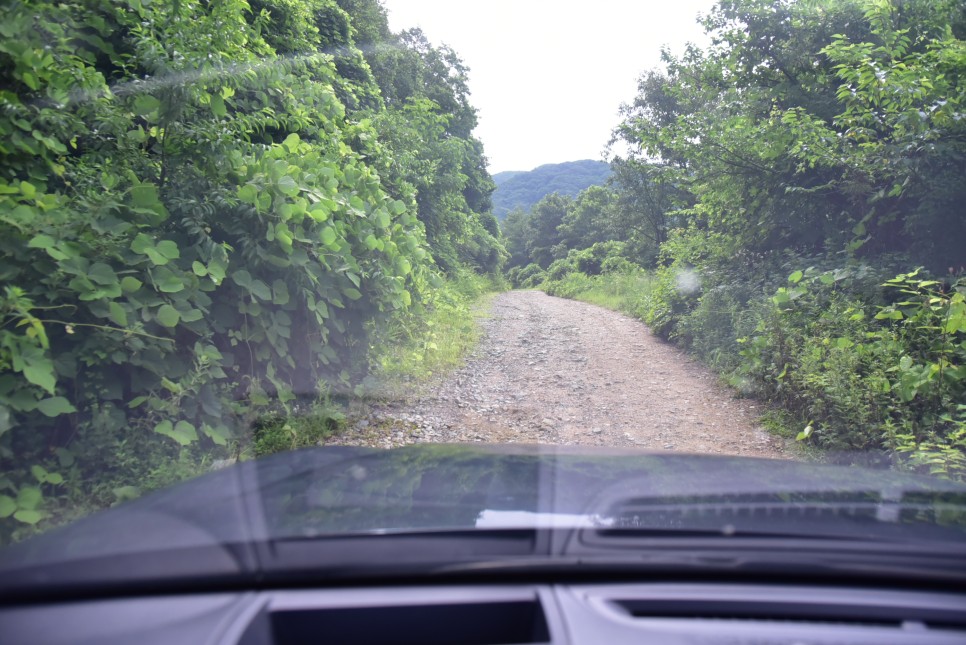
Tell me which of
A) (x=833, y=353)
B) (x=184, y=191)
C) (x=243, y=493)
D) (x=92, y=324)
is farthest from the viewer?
(x=833, y=353)

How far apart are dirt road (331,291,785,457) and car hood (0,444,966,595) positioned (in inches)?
120

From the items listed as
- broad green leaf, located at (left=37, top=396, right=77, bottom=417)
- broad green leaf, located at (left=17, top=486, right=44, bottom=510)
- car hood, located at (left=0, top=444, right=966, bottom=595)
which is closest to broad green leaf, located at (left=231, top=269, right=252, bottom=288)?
broad green leaf, located at (left=37, top=396, right=77, bottom=417)

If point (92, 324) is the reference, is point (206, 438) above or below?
below

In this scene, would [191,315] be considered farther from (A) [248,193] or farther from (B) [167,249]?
(A) [248,193]

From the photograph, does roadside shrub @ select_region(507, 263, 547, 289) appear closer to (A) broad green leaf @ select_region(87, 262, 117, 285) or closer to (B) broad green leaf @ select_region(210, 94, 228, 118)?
(B) broad green leaf @ select_region(210, 94, 228, 118)

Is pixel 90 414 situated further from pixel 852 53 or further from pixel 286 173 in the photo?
pixel 852 53

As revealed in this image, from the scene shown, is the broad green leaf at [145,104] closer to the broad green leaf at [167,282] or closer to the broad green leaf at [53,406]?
the broad green leaf at [167,282]

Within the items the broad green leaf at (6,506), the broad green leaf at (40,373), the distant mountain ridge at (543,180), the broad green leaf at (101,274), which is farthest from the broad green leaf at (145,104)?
the distant mountain ridge at (543,180)

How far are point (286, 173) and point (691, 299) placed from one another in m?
7.77

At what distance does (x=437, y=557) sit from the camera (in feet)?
5.54

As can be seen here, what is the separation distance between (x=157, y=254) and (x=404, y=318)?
441 cm

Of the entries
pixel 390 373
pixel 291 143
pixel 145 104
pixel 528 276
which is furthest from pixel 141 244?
pixel 528 276

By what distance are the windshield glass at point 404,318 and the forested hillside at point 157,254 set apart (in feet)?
0.07

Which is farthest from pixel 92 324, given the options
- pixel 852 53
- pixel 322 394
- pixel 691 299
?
pixel 691 299
